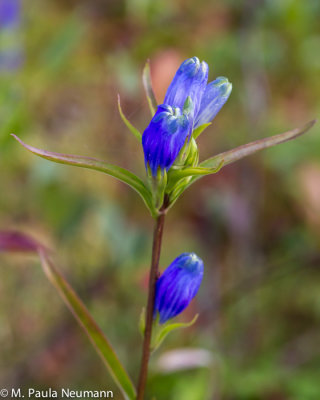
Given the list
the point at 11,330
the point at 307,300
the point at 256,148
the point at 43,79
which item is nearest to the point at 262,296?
the point at 307,300

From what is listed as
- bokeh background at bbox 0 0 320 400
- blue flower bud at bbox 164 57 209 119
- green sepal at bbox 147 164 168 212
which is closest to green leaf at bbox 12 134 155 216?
green sepal at bbox 147 164 168 212

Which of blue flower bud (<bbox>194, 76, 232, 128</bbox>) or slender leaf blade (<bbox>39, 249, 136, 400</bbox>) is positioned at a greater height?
blue flower bud (<bbox>194, 76, 232, 128</bbox>)

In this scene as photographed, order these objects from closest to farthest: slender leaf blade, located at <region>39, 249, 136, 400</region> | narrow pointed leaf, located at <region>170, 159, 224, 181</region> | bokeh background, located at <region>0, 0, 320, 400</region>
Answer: narrow pointed leaf, located at <region>170, 159, 224, 181</region> < slender leaf blade, located at <region>39, 249, 136, 400</region> < bokeh background, located at <region>0, 0, 320, 400</region>

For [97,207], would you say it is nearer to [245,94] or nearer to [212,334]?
[212,334]

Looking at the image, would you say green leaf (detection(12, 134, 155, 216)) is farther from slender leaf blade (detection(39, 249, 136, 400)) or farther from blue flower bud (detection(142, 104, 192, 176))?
slender leaf blade (detection(39, 249, 136, 400))

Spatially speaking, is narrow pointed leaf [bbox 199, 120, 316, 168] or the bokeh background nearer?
narrow pointed leaf [bbox 199, 120, 316, 168]

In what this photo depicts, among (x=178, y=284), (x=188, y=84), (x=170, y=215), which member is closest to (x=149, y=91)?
(x=188, y=84)
